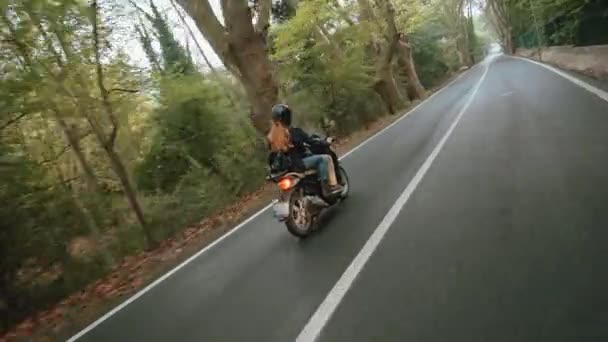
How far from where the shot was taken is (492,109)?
1548 cm

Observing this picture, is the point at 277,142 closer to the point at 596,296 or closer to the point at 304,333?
the point at 304,333

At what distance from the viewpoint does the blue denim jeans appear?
8.06 meters

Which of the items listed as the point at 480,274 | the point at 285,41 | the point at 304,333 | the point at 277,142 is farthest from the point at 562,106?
the point at 285,41

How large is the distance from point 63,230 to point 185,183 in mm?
7136

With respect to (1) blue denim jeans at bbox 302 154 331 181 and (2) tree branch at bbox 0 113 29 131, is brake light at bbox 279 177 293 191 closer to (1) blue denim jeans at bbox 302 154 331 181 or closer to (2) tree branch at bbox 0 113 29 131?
(1) blue denim jeans at bbox 302 154 331 181

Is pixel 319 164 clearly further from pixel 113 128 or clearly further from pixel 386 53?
pixel 386 53

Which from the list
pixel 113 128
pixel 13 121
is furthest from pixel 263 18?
pixel 13 121

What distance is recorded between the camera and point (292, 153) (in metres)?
7.80

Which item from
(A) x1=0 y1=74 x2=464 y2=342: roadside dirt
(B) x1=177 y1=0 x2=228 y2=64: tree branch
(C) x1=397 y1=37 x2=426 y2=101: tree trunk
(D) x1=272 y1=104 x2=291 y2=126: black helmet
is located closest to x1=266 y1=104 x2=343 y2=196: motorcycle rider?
(D) x1=272 y1=104 x2=291 y2=126: black helmet

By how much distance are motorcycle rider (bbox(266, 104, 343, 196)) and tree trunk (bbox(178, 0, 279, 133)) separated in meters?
6.60

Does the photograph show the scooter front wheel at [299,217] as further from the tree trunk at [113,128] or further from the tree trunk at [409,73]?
the tree trunk at [409,73]

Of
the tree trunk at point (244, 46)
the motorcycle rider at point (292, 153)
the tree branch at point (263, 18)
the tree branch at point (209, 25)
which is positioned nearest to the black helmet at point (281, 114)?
the motorcycle rider at point (292, 153)

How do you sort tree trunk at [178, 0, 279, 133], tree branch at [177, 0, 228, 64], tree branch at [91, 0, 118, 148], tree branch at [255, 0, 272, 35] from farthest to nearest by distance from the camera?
tree branch at [255, 0, 272, 35] < tree branch at [177, 0, 228, 64] < tree trunk at [178, 0, 279, 133] < tree branch at [91, 0, 118, 148]

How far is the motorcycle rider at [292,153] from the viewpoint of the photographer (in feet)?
25.2
